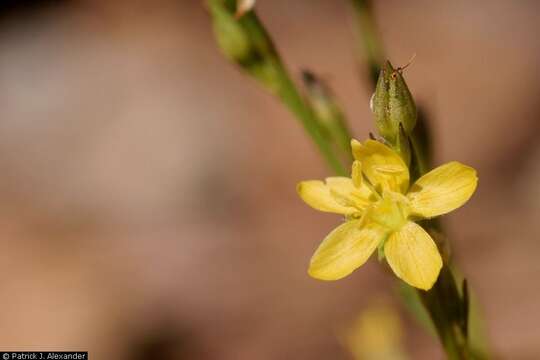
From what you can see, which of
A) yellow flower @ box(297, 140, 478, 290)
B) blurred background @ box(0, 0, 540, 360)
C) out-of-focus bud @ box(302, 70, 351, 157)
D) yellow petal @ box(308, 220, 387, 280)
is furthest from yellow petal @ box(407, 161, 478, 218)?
blurred background @ box(0, 0, 540, 360)

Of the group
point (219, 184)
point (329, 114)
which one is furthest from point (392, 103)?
point (219, 184)

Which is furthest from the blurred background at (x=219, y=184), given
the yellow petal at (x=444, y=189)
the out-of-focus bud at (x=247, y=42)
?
the yellow petal at (x=444, y=189)

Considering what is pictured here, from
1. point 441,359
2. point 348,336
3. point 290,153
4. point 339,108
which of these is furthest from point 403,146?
point 290,153

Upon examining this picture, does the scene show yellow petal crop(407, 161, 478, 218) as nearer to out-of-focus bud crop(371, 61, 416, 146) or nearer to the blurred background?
out-of-focus bud crop(371, 61, 416, 146)

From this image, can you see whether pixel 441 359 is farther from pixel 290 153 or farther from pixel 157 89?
pixel 157 89

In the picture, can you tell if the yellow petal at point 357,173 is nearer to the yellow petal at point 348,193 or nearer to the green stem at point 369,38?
the yellow petal at point 348,193
